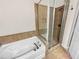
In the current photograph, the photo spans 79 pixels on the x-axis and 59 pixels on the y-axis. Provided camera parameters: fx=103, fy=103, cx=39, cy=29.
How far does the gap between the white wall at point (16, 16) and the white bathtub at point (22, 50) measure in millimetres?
191

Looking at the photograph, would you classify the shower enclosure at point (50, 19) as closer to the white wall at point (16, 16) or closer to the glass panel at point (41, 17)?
the glass panel at point (41, 17)

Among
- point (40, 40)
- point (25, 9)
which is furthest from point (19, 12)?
point (40, 40)

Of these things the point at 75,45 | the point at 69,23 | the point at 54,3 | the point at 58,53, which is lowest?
the point at 58,53

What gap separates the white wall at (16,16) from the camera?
1307 mm

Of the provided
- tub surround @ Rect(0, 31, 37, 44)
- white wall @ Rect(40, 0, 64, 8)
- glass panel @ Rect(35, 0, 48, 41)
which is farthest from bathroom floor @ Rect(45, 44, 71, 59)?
white wall @ Rect(40, 0, 64, 8)

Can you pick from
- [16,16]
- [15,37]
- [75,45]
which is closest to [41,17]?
[16,16]

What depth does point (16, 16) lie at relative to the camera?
1422mm

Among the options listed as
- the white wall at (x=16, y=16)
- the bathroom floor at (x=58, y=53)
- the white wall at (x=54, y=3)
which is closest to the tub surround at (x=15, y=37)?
the white wall at (x=16, y=16)

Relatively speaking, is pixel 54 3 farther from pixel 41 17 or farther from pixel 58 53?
pixel 58 53

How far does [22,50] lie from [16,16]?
1.58 ft

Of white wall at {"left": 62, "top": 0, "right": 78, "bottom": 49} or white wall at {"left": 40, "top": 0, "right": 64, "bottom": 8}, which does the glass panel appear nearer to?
white wall at {"left": 40, "top": 0, "right": 64, "bottom": 8}

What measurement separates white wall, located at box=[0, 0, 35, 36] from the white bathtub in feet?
0.63

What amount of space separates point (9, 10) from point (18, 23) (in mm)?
237

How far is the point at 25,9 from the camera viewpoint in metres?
1.42
